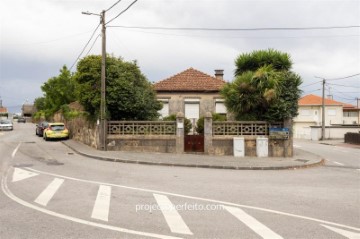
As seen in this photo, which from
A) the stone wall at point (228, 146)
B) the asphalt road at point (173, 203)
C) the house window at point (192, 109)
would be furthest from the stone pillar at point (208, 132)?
the house window at point (192, 109)

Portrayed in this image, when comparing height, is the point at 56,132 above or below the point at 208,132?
below

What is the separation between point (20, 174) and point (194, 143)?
942 cm

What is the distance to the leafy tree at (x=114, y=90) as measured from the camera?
19578 millimetres

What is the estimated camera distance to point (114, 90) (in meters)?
19.4

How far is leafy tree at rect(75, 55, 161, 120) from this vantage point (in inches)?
771

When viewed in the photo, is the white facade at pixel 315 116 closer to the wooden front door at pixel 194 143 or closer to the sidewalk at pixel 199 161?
the sidewalk at pixel 199 161

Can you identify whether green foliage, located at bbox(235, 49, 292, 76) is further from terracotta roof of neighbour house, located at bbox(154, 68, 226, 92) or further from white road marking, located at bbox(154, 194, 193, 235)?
white road marking, located at bbox(154, 194, 193, 235)

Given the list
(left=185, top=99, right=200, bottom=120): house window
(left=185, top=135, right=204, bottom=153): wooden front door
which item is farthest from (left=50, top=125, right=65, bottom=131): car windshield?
(left=185, top=135, right=204, bottom=153): wooden front door

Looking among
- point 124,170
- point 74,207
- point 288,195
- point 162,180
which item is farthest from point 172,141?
point 74,207

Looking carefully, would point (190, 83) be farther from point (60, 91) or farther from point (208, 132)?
point (60, 91)

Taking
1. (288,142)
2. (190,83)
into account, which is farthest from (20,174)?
(190,83)

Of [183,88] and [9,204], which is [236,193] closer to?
[9,204]

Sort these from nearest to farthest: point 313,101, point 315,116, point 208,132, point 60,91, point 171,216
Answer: point 171,216 < point 208,132 < point 60,91 < point 315,116 < point 313,101

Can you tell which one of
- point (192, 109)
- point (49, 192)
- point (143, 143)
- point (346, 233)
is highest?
point (192, 109)
